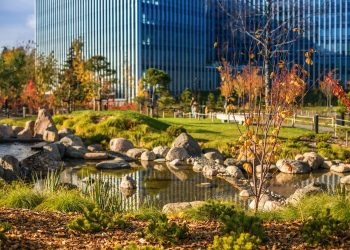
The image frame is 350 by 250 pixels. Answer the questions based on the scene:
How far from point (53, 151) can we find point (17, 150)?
5.92 ft

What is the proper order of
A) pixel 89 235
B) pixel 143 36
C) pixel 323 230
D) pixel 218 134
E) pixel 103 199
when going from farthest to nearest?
pixel 143 36 → pixel 218 134 → pixel 103 199 → pixel 89 235 → pixel 323 230

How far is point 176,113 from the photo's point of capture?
49.3 meters

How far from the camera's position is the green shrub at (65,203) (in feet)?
32.5

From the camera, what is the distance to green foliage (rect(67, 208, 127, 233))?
7508mm

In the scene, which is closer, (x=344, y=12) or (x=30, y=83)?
(x=30, y=83)

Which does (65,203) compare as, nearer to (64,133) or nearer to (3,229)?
(3,229)

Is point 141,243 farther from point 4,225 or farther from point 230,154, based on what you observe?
point 230,154

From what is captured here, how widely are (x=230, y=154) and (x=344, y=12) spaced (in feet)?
274

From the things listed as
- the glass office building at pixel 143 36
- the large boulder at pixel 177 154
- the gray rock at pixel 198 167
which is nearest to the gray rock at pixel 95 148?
the large boulder at pixel 177 154

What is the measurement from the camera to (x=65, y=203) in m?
9.99

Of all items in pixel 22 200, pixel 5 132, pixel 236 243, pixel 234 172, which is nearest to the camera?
pixel 236 243

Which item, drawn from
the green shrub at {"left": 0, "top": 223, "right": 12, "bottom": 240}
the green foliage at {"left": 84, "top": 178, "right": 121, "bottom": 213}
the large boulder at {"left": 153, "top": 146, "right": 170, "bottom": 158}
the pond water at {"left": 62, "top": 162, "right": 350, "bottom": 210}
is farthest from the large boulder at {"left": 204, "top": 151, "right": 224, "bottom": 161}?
the green shrub at {"left": 0, "top": 223, "right": 12, "bottom": 240}

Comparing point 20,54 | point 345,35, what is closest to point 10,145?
point 20,54

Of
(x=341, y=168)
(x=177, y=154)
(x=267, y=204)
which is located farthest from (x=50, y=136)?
(x=267, y=204)
